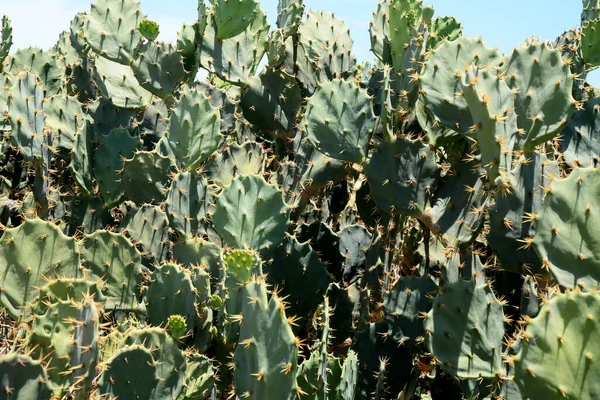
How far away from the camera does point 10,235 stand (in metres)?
2.74

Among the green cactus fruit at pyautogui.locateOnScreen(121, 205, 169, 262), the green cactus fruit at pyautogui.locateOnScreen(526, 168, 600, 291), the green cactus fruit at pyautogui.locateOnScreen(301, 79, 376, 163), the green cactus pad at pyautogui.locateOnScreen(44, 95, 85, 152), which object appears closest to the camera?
the green cactus fruit at pyautogui.locateOnScreen(526, 168, 600, 291)

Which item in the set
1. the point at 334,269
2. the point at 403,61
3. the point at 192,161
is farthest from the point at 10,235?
the point at 403,61

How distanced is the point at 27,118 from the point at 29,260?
132 cm

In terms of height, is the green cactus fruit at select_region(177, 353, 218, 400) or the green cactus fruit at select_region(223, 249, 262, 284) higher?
the green cactus fruit at select_region(223, 249, 262, 284)

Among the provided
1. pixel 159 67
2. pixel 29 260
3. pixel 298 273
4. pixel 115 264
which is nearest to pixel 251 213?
pixel 298 273

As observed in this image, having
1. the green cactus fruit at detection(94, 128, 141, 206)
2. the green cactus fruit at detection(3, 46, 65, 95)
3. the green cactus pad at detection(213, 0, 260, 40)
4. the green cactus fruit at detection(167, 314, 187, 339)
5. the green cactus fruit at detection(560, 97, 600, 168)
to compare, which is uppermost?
the green cactus fruit at detection(3, 46, 65, 95)

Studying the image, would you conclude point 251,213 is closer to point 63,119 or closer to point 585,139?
point 585,139

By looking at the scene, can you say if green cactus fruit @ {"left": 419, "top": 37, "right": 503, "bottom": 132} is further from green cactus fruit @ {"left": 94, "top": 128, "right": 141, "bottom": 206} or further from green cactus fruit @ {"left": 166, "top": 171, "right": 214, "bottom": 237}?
green cactus fruit @ {"left": 94, "top": 128, "right": 141, "bottom": 206}

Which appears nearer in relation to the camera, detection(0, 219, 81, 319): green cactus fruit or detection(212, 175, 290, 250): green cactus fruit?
detection(0, 219, 81, 319): green cactus fruit

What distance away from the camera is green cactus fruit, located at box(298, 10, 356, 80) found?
4.12 metres

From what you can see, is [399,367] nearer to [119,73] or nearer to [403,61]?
[403,61]

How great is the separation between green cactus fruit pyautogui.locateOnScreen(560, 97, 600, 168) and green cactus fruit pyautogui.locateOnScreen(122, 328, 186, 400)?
181cm

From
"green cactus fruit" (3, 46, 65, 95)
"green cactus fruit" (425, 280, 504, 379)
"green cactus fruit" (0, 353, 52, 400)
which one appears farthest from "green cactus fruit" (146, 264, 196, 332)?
"green cactus fruit" (3, 46, 65, 95)

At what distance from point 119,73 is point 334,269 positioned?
6.49 ft
